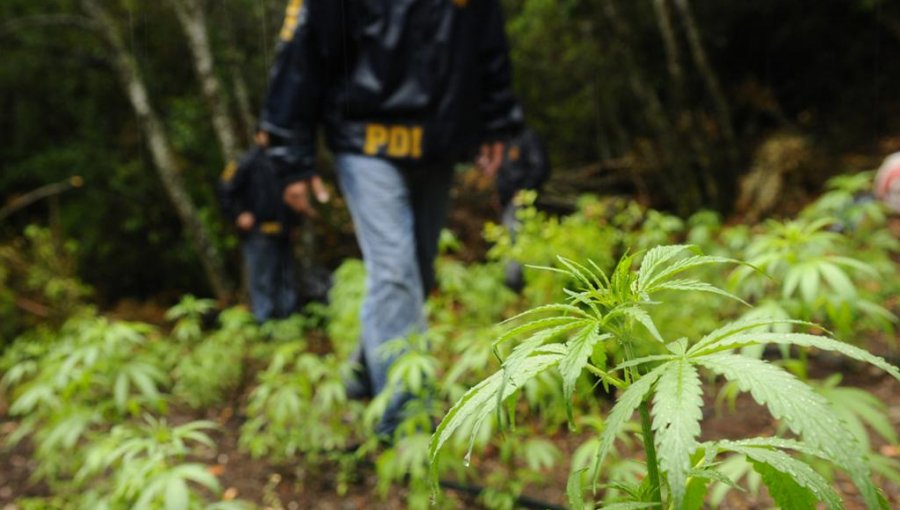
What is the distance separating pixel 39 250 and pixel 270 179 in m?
2.41

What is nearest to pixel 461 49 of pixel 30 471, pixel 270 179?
pixel 30 471

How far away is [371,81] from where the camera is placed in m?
3.16

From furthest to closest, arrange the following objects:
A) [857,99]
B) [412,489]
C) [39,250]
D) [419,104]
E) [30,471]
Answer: [857,99]
[39,250]
[30,471]
[419,104]
[412,489]

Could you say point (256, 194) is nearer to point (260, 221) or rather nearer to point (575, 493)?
point (260, 221)

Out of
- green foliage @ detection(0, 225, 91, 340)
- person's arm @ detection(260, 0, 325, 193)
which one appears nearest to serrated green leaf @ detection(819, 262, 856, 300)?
person's arm @ detection(260, 0, 325, 193)

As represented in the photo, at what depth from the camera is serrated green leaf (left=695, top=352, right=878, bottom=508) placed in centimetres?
63

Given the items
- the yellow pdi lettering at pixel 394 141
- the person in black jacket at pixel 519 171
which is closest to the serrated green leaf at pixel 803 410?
the yellow pdi lettering at pixel 394 141

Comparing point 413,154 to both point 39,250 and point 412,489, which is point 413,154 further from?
point 39,250

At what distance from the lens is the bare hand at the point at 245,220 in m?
7.26

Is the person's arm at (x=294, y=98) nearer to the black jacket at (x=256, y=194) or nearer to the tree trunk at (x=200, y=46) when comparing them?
the black jacket at (x=256, y=194)

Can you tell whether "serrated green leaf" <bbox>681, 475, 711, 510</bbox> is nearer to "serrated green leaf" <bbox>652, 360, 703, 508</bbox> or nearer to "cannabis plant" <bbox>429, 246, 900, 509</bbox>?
"cannabis plant" <bbox>429, 246, 900, 509</bbox>

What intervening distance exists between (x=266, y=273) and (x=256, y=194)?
0.85 metres

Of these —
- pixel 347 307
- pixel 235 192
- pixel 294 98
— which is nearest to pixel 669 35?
pixel 235 192

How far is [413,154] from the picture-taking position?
3.22 metres
